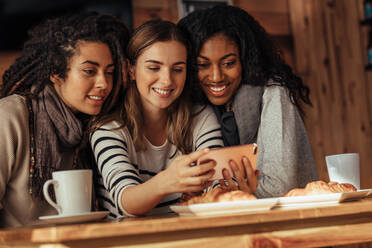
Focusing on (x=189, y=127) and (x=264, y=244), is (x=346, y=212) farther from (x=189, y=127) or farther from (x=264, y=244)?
(x=189, y=127)

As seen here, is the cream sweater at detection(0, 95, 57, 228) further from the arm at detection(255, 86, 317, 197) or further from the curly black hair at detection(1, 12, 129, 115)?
the arm at detection(255, 86, 317, 197)

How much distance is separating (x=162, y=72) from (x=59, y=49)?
35cm

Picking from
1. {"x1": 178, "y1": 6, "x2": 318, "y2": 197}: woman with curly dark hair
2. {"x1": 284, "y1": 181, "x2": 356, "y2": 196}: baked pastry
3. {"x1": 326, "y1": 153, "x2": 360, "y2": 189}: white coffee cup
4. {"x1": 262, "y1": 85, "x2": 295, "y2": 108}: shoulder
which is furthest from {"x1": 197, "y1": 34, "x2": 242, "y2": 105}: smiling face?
{"x1": 284, "y1": 181, "x2": 356, "y2": 196}: baked pastry

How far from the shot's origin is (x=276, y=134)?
151cm

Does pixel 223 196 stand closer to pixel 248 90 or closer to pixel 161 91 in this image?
pixel 161 91

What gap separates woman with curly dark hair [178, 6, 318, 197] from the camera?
4.98 feet

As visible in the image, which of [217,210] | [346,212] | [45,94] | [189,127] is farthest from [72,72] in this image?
[346,212]

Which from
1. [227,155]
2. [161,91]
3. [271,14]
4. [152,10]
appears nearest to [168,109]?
[161,91]

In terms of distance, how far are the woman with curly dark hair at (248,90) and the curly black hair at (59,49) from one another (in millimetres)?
284

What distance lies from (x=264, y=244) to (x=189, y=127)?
834 millimetres

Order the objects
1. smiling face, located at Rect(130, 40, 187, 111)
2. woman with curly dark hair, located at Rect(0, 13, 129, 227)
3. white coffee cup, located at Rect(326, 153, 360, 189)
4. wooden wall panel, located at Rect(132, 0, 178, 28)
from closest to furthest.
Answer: white coffee cup, located at Rect(326, 153, 360, 189) → woman with curly dark hair, located at Rect(0, 13, 129, 227) → smiling face, located at Rect(130, 40, 187, 111) → wooden wall panel, located at Rect(132, 0, 178, 28)

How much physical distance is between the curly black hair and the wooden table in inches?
31.8

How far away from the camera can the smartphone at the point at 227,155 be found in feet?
3.04

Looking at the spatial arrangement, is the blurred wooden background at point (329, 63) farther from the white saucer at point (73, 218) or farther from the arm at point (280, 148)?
the white saucer at point (73, 218)
